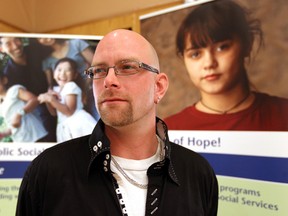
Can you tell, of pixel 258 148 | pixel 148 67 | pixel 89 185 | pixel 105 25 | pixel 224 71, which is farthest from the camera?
pixel 105 25

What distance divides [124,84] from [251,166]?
0.99 meters

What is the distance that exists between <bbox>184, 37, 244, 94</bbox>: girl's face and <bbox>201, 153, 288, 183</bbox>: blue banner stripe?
39cm

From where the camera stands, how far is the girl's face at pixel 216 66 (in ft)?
5.86

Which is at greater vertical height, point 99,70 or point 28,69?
point 28,69

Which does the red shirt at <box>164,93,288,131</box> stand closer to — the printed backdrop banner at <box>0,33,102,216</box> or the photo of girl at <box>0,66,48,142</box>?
the printed backdrop banner at <box>0,33,102,216</box>

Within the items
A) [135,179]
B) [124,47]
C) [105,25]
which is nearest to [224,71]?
[124,47]

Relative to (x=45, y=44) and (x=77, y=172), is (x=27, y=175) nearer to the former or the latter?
(x=77, y=172)

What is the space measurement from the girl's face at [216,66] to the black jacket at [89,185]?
85cm

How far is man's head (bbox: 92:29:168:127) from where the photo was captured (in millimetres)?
1014

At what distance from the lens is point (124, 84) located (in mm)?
1033

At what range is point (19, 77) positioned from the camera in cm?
212

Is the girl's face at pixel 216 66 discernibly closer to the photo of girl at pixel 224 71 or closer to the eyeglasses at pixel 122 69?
the photo of girl at pixel 224 71

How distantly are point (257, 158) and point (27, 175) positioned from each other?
1.15 meters

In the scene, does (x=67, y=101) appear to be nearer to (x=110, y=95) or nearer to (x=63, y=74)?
(x=63, y=74)
